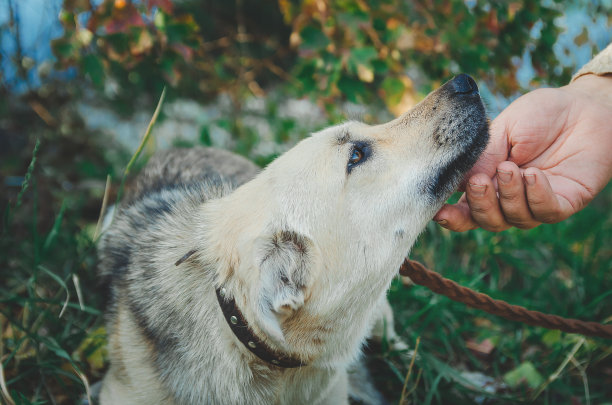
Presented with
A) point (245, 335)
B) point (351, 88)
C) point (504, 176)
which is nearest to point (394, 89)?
point (351, 88)

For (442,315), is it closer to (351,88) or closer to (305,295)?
(305,295)

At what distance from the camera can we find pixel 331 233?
1966 millimetres

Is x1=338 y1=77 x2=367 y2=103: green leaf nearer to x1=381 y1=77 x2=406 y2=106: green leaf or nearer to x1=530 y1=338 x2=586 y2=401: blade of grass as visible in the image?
x1=381 y1=77 x2=406 y2=106: green leaf

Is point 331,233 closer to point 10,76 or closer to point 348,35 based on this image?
point 348,35

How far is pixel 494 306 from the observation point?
87.7 inches

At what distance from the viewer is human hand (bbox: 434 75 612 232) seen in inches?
77.8

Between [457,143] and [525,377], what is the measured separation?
165 centimetres

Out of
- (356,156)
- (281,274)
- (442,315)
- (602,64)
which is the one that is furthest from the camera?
(442,315)

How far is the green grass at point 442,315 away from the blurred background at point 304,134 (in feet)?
0.04

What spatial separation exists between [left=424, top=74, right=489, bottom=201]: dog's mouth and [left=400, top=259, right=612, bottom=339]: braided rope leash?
0.44 meters

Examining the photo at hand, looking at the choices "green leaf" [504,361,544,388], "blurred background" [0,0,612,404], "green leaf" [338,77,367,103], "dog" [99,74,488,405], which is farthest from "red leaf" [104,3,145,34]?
"green leaf" [504,361,544,388]

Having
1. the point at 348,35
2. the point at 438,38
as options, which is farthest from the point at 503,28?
the point at 348,35

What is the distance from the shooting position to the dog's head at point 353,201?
1908mm

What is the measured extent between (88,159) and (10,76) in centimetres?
115
